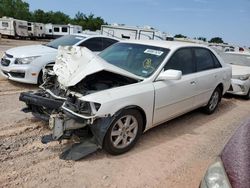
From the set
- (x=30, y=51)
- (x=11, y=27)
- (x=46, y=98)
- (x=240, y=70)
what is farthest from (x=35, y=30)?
(x=46, y=98)

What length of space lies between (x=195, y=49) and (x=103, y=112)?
115 inches

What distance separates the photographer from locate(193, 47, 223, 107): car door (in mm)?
5762

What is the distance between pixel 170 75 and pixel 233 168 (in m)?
2.61

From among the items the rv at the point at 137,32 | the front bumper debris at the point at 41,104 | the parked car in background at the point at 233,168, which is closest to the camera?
the parked car in background at the point at 233,168

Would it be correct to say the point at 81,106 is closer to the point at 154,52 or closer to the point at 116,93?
the point at 116,93

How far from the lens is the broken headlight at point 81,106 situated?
12.5 feet

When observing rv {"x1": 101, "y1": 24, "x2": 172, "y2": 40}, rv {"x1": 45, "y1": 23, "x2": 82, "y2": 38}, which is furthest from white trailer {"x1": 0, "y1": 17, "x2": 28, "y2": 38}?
rv {"x1": 101, "y1": 24, "x2": 172, "y2": 40}

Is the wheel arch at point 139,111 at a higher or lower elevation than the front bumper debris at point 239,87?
higher

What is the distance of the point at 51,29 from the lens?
142ft

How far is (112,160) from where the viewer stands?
13.2 ft

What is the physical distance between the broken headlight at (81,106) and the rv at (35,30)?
40.5 m

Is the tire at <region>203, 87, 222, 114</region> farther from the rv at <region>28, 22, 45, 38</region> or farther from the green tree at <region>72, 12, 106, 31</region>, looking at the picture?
the green tree at <region>72, 12, 106, 31</region>

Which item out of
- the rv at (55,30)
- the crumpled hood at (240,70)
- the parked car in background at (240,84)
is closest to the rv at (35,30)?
the rv at (55,30)

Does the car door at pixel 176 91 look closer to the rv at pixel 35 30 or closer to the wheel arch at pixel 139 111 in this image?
the wheel arch at pixel 139 111
